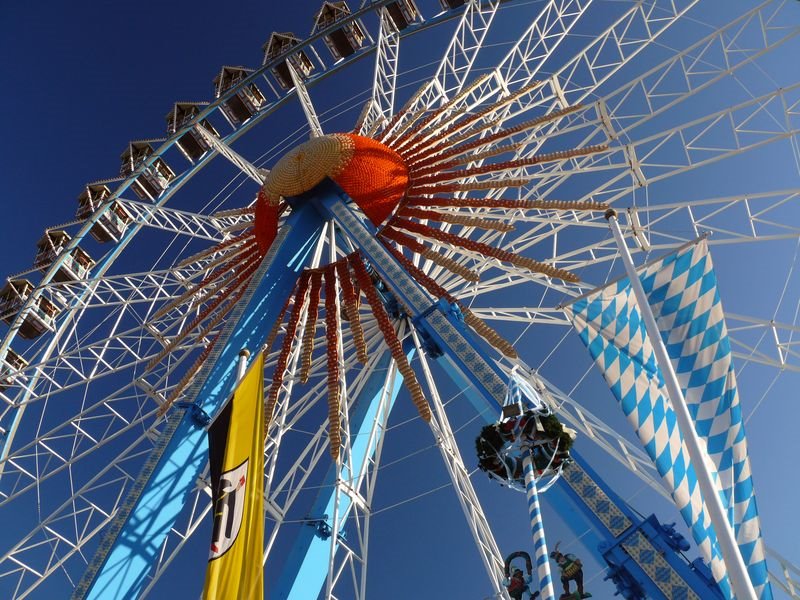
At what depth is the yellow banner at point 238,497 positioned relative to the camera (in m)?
5.00

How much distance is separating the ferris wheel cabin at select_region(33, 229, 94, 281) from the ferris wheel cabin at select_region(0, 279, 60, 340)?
604 millimetres

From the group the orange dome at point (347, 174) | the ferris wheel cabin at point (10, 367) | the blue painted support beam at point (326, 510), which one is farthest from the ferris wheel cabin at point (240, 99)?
the blue painted support beam at point (326, 510)

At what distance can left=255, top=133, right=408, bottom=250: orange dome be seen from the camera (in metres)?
10.0

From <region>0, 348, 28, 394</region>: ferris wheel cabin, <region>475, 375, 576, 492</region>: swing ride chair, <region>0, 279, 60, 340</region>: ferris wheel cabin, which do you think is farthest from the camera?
<region>0, 279, 60, 340</region>: ferris wheel cabin

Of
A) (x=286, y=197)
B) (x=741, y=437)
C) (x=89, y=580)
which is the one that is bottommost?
(x=741, y=437)

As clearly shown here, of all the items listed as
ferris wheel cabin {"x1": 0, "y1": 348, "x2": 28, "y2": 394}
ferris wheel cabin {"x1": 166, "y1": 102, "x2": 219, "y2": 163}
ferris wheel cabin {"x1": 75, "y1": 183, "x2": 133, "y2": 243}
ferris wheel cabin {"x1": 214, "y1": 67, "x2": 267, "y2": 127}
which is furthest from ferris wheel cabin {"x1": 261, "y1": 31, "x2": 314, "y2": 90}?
ferris wheel cabin {"x1": 0, "y1": 348, "x2": 28, "y2": 394}

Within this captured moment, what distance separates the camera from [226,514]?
5340mm

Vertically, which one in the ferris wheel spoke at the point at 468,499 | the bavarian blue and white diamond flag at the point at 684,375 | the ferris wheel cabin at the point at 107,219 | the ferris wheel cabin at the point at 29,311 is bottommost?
the ferris wheel spoke at the point at 468,499

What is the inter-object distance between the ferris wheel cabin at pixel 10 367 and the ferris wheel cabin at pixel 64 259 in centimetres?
195

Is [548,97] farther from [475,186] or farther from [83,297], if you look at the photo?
[83,297]

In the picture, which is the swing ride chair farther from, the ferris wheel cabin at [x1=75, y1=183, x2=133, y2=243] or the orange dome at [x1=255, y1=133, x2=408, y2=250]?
the ferris wheel cabin at [x1=75, y1=183, x2=133, y2=243]

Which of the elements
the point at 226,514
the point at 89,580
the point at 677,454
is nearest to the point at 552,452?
the point at 677,454

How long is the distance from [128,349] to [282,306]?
218 inches

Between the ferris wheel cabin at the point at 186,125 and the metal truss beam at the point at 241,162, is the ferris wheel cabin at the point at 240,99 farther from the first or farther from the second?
the metal truss beam at the point at 241,162
